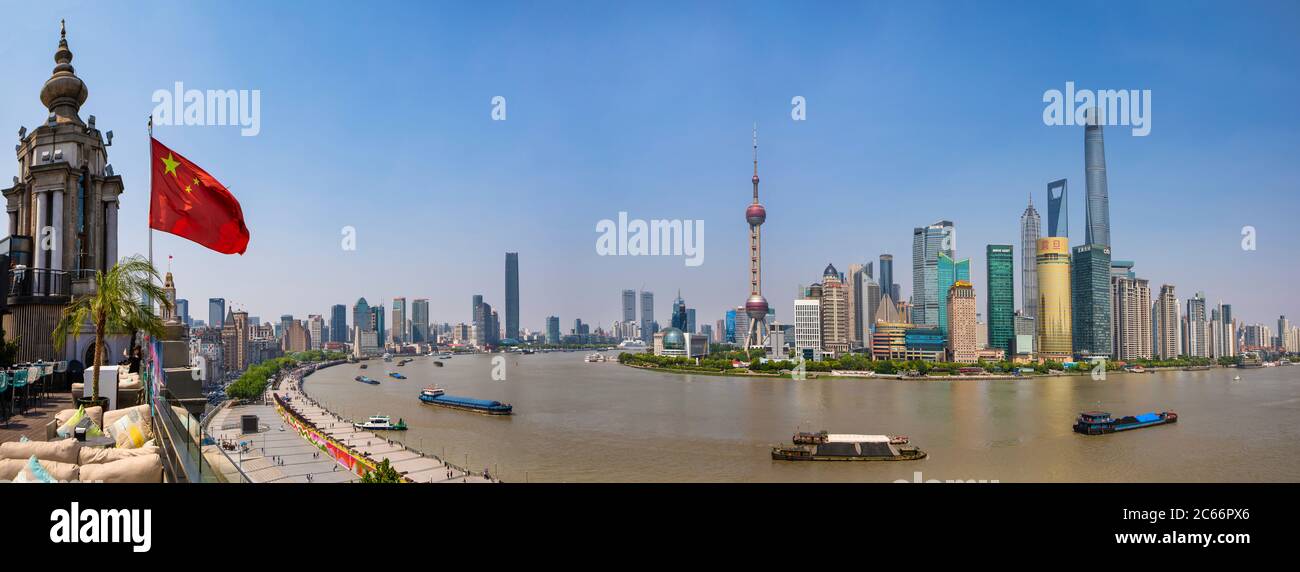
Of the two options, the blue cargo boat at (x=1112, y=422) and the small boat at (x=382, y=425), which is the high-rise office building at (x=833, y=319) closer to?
the blue cargo boat at (x=1112, y=422)

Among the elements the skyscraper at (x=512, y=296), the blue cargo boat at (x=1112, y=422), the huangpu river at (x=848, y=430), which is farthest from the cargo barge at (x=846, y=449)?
the skyscraper at (x=512, y=296)

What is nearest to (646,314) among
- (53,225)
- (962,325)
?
(962,325)

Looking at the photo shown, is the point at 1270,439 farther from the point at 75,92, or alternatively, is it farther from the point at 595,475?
the point at 75,92

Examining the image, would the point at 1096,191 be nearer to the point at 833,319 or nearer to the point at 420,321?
the point at 833,319
